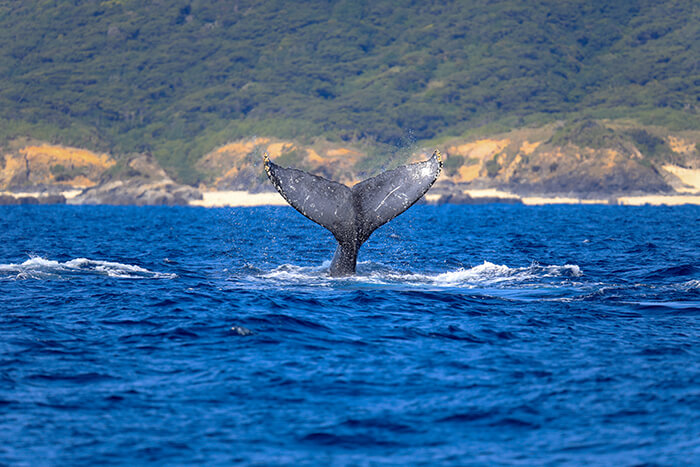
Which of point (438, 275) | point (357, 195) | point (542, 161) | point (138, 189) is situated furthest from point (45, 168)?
point (357, 195)

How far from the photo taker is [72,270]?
75.0 feet

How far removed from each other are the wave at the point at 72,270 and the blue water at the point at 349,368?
0.18m

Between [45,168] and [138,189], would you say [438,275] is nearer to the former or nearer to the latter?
[138,189]

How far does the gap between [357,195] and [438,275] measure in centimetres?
515

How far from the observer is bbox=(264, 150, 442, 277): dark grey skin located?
60.0 ft

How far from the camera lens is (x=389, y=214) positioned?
722 inches

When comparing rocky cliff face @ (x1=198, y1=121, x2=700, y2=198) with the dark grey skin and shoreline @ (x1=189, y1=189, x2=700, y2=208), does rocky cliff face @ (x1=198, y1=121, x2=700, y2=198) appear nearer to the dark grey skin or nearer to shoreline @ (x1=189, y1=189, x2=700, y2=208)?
shoreline @ (x1=189, y1=189, x2=700, y2=208)

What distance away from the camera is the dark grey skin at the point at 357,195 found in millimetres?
18281

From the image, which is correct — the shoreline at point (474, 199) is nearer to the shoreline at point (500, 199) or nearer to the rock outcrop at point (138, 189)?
the shoreline at point (500, 199)

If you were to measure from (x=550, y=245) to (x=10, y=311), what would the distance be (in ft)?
83.0

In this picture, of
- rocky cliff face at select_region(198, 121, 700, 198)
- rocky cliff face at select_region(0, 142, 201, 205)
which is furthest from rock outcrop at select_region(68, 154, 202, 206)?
rocky cliff face at select_region(198, 121, 700, 198)

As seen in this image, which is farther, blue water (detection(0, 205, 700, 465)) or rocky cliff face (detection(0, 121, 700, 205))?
rocky cliff face (detection(0, 121, 700, 205))

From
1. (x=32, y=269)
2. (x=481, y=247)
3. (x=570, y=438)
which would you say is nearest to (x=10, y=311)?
(x=32, y=269)

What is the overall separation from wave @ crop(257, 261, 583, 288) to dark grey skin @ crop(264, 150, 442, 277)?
2388 millimetres
